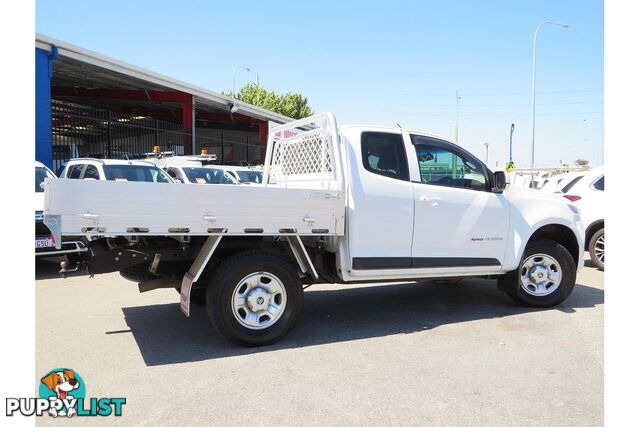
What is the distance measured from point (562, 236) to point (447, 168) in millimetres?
2008

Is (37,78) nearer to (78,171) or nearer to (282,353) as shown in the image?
(78,171)

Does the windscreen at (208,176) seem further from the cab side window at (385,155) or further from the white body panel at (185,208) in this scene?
the white body panel at (185,208)

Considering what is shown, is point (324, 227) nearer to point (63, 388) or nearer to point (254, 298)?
point (254, 298)

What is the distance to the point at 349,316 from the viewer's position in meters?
5.94

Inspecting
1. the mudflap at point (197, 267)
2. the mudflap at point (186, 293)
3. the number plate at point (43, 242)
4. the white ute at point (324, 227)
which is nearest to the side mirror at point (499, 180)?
the white ute at point (324, 227)

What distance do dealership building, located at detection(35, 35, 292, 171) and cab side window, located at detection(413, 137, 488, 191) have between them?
39.0 feet

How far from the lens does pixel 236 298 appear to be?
4.73 metres

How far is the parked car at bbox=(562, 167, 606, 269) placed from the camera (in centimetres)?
907

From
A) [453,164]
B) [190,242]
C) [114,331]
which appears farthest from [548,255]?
[114,331]

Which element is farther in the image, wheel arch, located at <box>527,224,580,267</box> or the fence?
the fence

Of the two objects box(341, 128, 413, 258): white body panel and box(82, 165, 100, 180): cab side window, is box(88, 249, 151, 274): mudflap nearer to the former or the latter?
box(341, 128, 413, 258): white body panel

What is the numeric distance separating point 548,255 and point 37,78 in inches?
522

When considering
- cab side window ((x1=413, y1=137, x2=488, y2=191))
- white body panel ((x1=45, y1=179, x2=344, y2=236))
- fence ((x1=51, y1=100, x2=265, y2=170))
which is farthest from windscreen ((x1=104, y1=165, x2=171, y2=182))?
cab side window ((x1=413, y1=137, x2=488, y2=191))

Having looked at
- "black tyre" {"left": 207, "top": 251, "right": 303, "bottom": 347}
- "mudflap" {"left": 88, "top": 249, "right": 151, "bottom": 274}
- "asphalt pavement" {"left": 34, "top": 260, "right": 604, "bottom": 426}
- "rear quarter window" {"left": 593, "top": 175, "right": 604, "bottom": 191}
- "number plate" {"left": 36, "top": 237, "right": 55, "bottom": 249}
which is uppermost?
"rear quarter window" {"left": 593, "top": 175, "right": 604, "bottom": 191}
